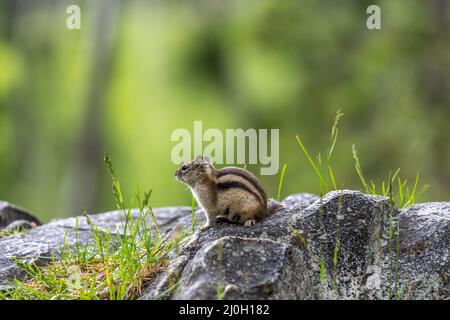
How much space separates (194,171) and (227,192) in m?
0.49

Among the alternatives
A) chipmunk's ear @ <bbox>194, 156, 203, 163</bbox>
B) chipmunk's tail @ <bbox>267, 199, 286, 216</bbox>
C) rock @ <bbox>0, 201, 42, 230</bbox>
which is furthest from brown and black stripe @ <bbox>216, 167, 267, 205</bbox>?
rock @ <bbox>0, 201, 42, 230</bbox>

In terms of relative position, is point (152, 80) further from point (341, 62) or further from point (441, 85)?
point (441, 85)

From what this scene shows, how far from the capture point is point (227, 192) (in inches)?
214

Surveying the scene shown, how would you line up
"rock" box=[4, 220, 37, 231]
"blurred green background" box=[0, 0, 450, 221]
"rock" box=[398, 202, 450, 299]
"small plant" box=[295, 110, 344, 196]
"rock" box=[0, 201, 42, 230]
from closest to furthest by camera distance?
"rock" box=[398, 202, 450, 299]
"small plant" box=[295, 110, 344, 196]
"rock" box=[4, 220, 37, 231]
"rock" box=[0, 201, 42, 230]
"blurred green background" box=[0, 0, 450, 221]

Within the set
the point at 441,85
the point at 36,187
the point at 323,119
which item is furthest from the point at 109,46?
the point at 36,187

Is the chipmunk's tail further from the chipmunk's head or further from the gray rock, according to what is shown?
the chipmunk's head

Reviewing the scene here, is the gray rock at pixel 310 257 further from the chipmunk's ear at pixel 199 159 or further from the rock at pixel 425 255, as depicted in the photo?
the chipmunk's ear at pixel 199 159

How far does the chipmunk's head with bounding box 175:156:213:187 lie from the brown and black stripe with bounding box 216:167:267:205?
128 millimetres

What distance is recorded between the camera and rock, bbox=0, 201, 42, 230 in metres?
7.30

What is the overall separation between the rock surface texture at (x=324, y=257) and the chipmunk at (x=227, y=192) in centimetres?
11

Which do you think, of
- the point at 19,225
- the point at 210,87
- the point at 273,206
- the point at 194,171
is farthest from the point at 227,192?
the point at 210,87

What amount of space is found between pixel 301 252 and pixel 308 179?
14.2 meters

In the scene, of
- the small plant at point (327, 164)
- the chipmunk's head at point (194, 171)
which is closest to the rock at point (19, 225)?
the chipmunk's head at point (194, 171)

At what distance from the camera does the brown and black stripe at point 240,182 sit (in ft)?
17.4
